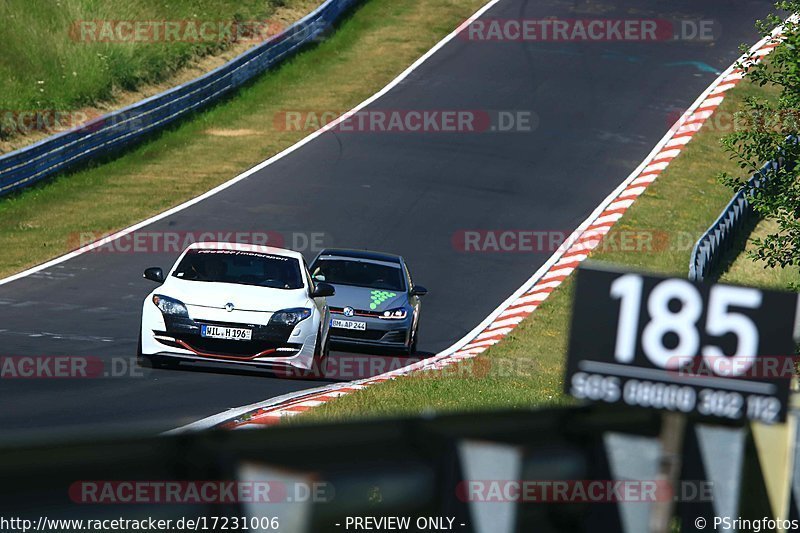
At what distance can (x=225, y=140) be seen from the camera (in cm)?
3244

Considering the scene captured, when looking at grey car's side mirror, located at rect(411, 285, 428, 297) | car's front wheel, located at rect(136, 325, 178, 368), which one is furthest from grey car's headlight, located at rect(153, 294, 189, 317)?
grey car's side mirror, located at rect(411, 285, 428, 297)

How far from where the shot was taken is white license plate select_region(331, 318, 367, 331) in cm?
1889

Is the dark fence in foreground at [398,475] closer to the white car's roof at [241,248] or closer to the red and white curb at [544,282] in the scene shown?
the red and white curb at [544,282]

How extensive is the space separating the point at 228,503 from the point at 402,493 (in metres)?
0.85

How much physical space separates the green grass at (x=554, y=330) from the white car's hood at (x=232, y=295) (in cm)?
156

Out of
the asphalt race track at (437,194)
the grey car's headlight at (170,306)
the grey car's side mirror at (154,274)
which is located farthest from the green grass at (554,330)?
the grey car's side mirror at (154,274)

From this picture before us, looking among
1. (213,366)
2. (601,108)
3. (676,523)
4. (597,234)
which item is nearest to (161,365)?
(213,366)

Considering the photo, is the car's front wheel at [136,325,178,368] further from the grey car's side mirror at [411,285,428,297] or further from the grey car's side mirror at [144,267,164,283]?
the grey car's side mirror at [411,285,428,297]

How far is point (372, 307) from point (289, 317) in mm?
3536

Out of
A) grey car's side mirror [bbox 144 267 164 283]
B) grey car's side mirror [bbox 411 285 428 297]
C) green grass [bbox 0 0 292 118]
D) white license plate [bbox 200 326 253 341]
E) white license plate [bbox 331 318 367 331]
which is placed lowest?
white license plate [bbox 331 318 367 331]

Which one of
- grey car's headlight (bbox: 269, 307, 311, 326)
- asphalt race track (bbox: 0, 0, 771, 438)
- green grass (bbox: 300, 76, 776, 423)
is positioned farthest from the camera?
grey car's headlight (bbox: 269, 307, 311, 326)

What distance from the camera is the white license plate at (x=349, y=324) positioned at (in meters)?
18.9

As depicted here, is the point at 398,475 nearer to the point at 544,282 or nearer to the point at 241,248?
the point at 241,248

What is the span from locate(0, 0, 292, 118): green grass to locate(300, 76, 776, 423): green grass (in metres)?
13.6
